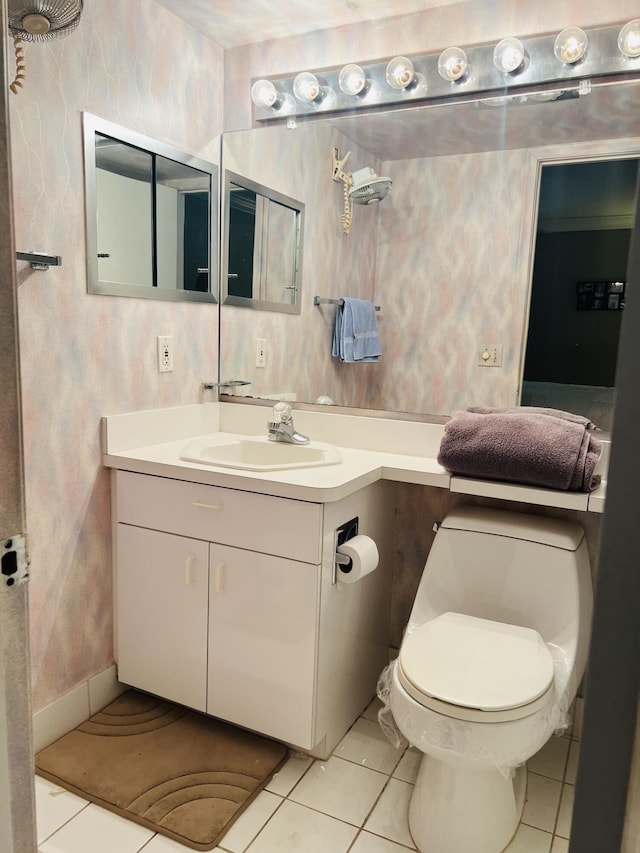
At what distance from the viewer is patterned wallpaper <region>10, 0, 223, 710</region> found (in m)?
1.69

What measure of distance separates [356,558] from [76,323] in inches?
41.3

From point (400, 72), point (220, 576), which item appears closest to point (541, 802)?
point (220, 576)

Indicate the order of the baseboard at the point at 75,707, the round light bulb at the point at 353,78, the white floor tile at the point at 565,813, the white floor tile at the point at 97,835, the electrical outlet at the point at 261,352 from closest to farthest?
the white floor tile at the point at 97,835
the white floor tile at the point at 565,813
the baseboard at the point at 75,707
the round light bulb at the point at 353,78
the electrical outlet at the point at 261,352

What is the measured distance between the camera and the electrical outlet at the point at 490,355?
6.62 ft

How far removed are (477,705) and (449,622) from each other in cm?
34

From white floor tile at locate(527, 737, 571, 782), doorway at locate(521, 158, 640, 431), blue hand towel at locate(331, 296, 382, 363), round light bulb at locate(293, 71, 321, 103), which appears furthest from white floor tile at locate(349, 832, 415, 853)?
round light bulb at locate(293, 71, 321, 103)

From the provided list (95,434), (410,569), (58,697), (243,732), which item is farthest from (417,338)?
(58,697)

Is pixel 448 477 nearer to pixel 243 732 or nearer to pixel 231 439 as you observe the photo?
pixel 231 439

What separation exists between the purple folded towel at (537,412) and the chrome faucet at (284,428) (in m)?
0.59

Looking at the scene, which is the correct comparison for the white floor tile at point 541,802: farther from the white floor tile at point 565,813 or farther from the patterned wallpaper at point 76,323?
the patterned wallpaper at point 76,323

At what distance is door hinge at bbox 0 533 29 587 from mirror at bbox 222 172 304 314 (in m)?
1.65

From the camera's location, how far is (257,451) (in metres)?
2.25

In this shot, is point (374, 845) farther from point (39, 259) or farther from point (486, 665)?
point (39, 259)

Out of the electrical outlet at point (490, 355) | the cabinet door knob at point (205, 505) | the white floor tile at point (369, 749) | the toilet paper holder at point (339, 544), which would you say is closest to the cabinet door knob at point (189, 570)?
the cabinet door knob at point (205, 505)
